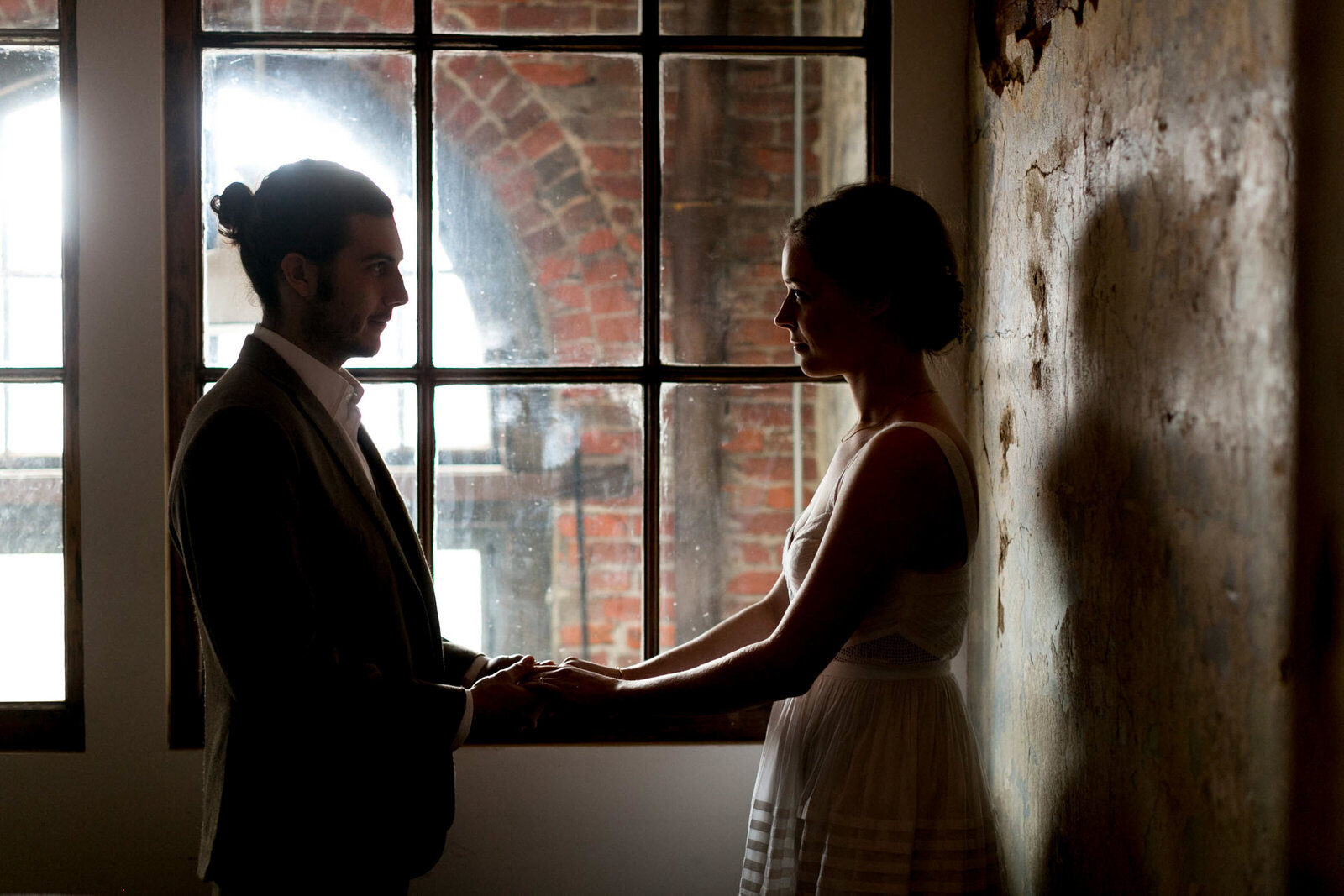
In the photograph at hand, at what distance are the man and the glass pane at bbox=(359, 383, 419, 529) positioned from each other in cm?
48

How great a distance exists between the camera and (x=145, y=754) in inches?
80.3

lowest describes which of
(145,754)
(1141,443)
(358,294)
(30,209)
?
(145,754)

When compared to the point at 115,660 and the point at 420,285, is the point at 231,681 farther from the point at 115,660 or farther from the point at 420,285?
the point at 420,285

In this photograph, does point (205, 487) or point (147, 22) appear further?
point (147, 22)

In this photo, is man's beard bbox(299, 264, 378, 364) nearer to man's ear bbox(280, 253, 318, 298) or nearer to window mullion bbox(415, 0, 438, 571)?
man's ear bbox(280, 253, 318, 298)

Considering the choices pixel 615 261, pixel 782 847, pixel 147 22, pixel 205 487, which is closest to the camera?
pixel 205 487

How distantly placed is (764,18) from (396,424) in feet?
3.93

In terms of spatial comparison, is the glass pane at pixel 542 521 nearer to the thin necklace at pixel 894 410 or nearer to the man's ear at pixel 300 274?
the man's ear at pixel 300 274

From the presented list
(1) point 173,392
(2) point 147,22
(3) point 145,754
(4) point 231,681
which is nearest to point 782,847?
(4) point 231,681

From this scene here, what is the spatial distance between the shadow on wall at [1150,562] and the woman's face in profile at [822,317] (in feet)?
1.02

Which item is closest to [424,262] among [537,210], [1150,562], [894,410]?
[537,210]

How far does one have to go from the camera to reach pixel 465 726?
1.50 m

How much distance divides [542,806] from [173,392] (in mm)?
1167

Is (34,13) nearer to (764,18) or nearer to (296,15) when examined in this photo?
(296,15)
